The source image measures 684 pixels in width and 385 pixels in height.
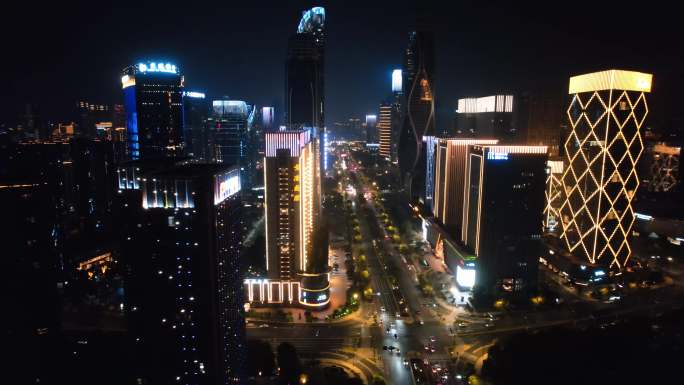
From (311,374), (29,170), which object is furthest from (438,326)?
(29,170)

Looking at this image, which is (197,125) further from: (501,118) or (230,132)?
(501,118)

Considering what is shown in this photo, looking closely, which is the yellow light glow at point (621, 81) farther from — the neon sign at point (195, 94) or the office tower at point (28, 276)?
the neon sign at point (195, 94)

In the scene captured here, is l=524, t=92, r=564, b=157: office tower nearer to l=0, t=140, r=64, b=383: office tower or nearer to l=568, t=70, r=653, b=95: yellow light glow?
l=568, t=70, r=653, b=95: yellow light glow

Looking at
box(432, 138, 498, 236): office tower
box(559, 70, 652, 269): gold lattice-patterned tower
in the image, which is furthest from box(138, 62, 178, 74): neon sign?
box(559, 70, 652, 269): gold lattice-patterned tower

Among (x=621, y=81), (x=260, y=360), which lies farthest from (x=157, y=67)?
(x=621, y=81)

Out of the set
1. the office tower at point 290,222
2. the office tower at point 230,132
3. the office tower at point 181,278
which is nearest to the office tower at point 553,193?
the office tower at point 290,222

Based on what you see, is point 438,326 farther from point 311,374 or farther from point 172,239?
point 172,239
